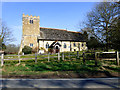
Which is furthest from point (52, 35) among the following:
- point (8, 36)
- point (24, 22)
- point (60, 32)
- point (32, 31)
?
point (8, 36)

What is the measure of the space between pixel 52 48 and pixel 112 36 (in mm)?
24340

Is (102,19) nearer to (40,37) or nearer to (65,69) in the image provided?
(65,69)

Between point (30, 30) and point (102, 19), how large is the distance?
27.7 m

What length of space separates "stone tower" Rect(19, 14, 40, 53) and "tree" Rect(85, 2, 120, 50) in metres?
23.9

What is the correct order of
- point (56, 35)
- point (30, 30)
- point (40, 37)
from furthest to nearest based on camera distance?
point (56, 35) < point (30, 30) < point (40, 37)

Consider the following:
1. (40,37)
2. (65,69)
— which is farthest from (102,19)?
(40,37)

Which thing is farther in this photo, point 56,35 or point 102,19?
point 56,35

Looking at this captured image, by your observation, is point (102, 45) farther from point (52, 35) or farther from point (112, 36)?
point (52, 35)

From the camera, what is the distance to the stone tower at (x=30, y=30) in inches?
1519

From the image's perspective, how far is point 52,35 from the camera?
41.9 metres

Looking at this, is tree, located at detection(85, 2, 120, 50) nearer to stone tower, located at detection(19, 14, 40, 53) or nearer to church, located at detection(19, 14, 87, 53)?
church, located at detection(19, 14, 87, 53)

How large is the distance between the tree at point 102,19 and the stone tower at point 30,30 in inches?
940

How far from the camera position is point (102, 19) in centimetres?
1859

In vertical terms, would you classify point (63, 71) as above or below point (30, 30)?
below
